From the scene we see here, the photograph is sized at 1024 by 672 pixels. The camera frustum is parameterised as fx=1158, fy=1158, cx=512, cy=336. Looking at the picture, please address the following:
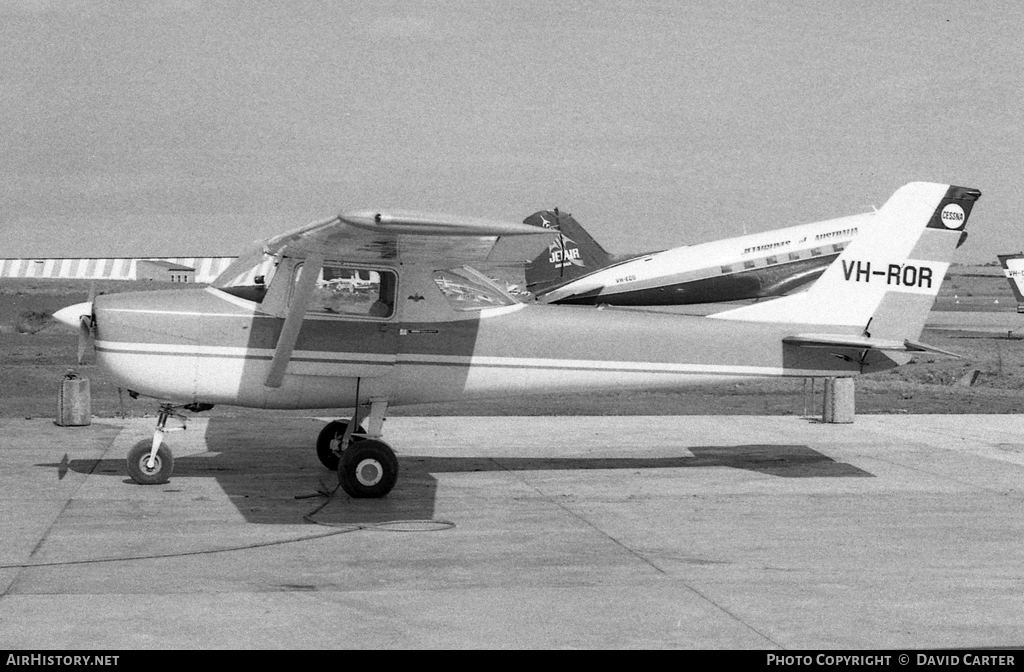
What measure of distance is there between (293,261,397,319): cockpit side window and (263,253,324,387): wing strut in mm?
262

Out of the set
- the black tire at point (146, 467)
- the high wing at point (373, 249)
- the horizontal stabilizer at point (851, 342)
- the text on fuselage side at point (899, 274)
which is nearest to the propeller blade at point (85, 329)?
the black tire at point (146, 467)

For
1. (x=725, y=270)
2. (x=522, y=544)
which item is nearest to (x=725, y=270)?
(x=725, y=270)

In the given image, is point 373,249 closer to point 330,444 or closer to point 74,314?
point 330,444

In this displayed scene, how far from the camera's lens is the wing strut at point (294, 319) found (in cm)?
962

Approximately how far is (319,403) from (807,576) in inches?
201

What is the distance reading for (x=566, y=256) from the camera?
3228cm

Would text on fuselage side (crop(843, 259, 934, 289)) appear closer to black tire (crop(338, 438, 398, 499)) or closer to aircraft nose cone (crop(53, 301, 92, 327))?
black tire (crop(338, 438, 398, 499))

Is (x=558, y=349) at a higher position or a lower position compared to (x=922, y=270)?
lower

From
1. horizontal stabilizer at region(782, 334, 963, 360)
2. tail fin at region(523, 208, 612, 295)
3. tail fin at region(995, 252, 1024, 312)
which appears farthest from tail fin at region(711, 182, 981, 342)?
tail fin at region(995, 252, 1024, 312)

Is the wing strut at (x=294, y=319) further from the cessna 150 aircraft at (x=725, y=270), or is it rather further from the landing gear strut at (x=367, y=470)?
the cessna 150 aircraft at (x=725, y=270)
